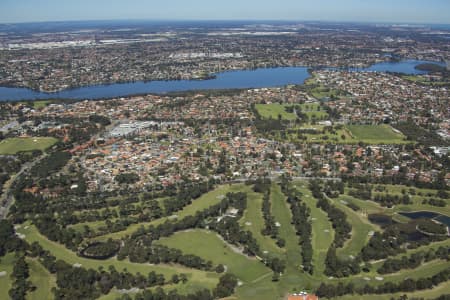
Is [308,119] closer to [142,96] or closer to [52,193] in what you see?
[142,96]

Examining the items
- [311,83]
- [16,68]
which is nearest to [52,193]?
[311,83]

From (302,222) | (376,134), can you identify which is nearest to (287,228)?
(302,222)

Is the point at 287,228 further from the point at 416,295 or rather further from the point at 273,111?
the point at 273,111

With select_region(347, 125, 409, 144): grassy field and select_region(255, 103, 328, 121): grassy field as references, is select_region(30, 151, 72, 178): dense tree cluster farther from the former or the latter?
select_region(347, 125, 409, 144): grassy field

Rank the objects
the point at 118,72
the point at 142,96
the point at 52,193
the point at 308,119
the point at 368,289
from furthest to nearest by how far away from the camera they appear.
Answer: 1. the point at 118,72
2. the point at 142,96
3. the point at 308,119
4. the point at 52,193
5. the point at 368,289

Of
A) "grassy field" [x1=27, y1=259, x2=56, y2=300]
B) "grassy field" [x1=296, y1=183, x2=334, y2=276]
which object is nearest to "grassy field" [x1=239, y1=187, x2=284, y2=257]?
"grassy field" [x1=296, y1=183, x2=334, y2=276]
